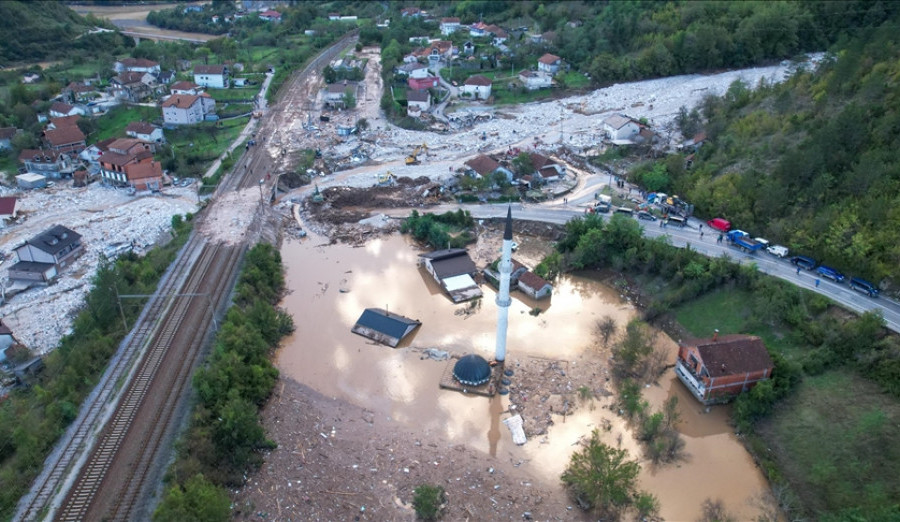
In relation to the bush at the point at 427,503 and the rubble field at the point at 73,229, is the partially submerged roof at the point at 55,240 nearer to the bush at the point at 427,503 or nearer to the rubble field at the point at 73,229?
the rubble field at the point at 73,229

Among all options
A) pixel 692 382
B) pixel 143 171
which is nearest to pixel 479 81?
pixel 143 171

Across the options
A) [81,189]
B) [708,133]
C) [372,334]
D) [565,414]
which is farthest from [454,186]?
[81,189]

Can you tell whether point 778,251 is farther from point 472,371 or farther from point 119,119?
point 119,119

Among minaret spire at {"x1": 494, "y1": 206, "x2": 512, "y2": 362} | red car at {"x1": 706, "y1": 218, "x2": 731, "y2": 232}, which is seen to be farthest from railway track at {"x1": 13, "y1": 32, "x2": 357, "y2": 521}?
red car at {"x1": 706, "y1": 218, "x2": 731, "y2": 232}

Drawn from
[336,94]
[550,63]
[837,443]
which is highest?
[550,63]

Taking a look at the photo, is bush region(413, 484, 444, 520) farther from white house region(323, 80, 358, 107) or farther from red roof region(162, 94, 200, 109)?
white house region(323, 80, 358, 107)
